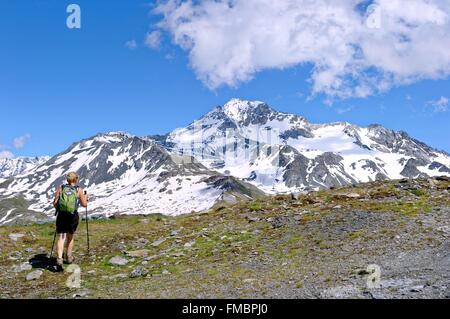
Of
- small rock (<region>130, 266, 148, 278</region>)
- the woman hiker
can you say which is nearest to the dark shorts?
the woman hiker

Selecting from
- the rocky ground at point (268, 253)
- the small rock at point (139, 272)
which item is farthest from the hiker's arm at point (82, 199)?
the small rock at point (139, 272)

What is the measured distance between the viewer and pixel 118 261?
19.7 m

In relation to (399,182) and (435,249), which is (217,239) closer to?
(435,249)

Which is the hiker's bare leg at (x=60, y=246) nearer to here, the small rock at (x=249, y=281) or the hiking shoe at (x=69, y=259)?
the hiking shoe at (x=69, y=259)

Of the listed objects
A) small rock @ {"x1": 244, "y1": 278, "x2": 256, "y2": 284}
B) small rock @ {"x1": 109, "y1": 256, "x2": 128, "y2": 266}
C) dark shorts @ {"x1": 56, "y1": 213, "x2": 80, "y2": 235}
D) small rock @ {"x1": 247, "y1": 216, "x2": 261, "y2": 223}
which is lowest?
small rock @ {"x1": 244, "y1": 278, "x2": 256, "y2": 284}

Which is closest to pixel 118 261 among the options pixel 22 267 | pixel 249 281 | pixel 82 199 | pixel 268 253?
pixel 82 199

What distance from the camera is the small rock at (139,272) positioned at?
1741cm

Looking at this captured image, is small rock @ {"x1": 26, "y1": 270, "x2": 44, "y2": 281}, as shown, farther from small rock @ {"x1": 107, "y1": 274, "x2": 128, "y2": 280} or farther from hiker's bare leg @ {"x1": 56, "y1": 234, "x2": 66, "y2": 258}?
small rock @ {"x1": 107, "y1": 274, "x2": 128, "y2": 280}

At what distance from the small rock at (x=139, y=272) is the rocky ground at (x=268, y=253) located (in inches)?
1.4

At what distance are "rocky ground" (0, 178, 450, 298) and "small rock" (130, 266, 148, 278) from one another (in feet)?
0.12

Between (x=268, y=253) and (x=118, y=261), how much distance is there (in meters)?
6.08

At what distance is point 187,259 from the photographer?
19312mm

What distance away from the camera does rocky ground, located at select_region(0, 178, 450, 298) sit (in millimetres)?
14000
